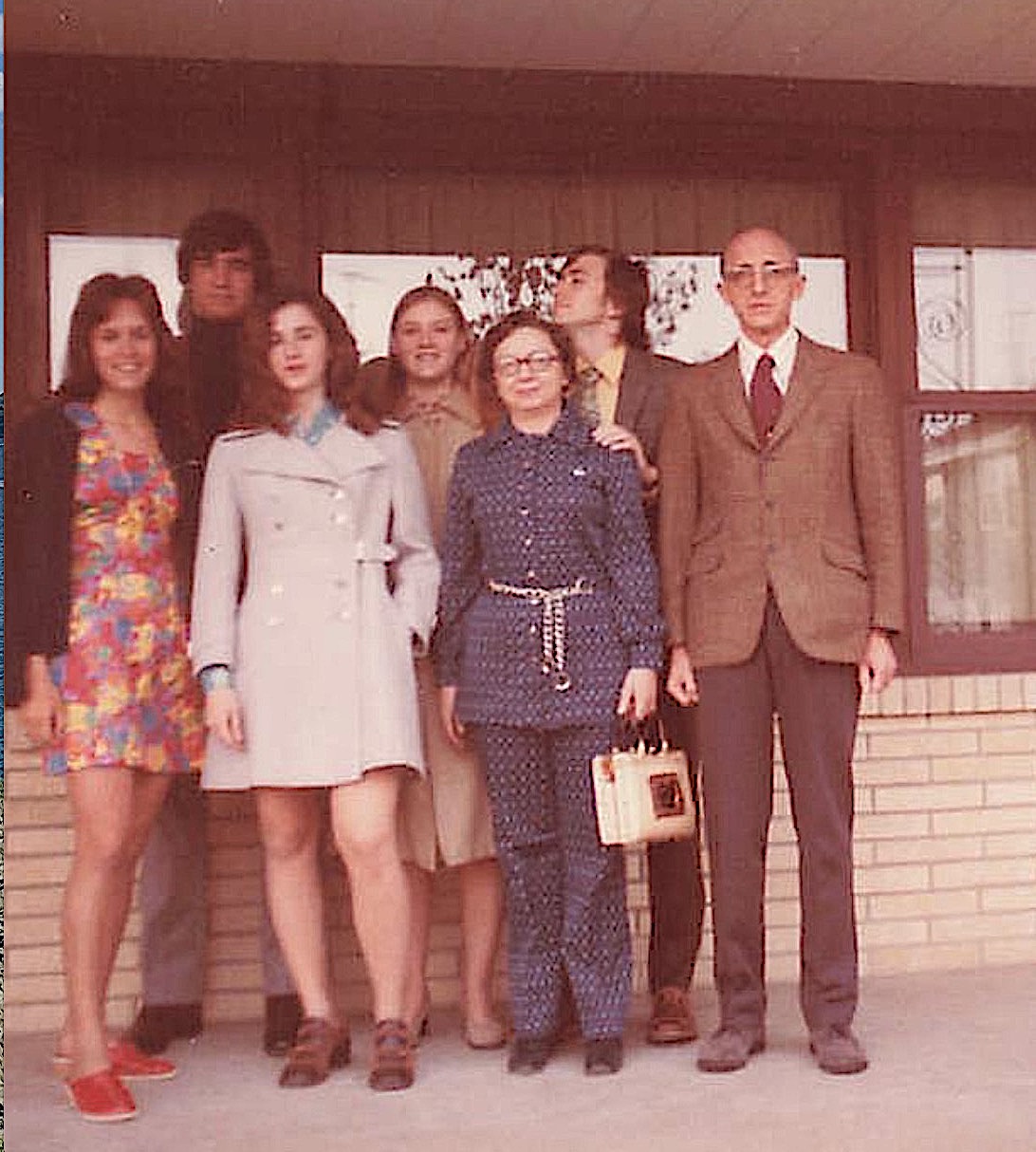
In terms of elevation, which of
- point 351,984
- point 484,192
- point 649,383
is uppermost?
point 484,192

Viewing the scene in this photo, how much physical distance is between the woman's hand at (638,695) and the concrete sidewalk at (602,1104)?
2.62ft

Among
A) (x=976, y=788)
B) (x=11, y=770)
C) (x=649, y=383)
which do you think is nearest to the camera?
(x=649, y=383)

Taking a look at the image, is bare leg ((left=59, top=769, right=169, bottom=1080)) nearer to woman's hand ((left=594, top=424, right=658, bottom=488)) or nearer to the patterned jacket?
the patterned jacket

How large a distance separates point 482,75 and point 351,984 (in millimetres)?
2578

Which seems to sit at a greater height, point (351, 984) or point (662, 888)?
point (662, 888)

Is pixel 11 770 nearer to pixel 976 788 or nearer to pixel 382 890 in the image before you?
pixel 382 890

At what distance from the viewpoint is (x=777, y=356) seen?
3.92 metres

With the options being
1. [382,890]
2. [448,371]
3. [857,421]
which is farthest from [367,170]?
[382,890]

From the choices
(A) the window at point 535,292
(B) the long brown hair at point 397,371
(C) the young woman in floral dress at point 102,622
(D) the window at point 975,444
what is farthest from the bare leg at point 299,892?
(D) the window at point 975,444

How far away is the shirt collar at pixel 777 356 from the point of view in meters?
3.90

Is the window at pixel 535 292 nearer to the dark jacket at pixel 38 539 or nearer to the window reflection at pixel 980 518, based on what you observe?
the window reflection at pixel 980 518

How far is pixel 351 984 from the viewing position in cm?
468

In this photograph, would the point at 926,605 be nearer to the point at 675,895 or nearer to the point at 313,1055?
the point at 675,895

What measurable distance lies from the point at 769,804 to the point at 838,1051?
554 millimetres
